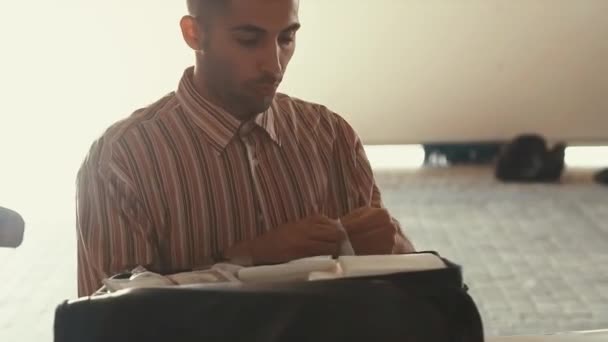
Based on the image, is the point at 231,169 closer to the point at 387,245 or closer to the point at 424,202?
the point at 387,245

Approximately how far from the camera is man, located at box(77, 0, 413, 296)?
88cm

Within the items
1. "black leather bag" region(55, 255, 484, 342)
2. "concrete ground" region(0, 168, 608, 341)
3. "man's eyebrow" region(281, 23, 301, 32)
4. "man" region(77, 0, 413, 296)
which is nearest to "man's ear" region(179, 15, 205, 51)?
"man" region(77, 0, 413, 296)

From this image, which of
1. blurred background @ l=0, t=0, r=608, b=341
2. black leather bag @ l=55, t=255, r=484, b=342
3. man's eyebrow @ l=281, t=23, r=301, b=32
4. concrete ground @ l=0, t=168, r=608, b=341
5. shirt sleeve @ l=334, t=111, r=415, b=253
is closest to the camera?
black leather bag @ l=55, t=255, r=484, b=342

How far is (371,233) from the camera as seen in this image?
87 centimetres

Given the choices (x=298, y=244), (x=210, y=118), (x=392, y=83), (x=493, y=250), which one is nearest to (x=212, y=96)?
(x=210, y=118)

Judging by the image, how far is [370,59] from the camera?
3.17 meters

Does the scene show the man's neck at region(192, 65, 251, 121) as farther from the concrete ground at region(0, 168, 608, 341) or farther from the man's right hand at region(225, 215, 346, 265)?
the concrete ground at region(0, 168, 608, 341)

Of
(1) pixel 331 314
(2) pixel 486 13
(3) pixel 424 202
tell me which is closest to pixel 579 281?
(3) pixel 424 202

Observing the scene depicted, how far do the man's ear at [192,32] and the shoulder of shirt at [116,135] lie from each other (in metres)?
0.08

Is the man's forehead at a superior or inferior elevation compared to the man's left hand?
superior

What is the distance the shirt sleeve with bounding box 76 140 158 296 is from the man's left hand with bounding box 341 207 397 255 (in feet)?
0.73

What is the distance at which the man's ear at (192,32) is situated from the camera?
0.96 meters

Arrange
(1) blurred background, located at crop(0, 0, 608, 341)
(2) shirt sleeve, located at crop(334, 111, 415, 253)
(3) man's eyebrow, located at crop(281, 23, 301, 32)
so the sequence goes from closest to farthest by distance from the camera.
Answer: (3) man's eyebrow, located at crop(281, 23, 301, 32) → (2) shirt sleeve, located at crop(334, 111, 415, 253) → (1) blurred background, located at crop(0, 0, 608, 341)

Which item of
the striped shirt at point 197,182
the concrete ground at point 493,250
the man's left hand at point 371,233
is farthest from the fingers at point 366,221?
the concrete ground at point 493,250
